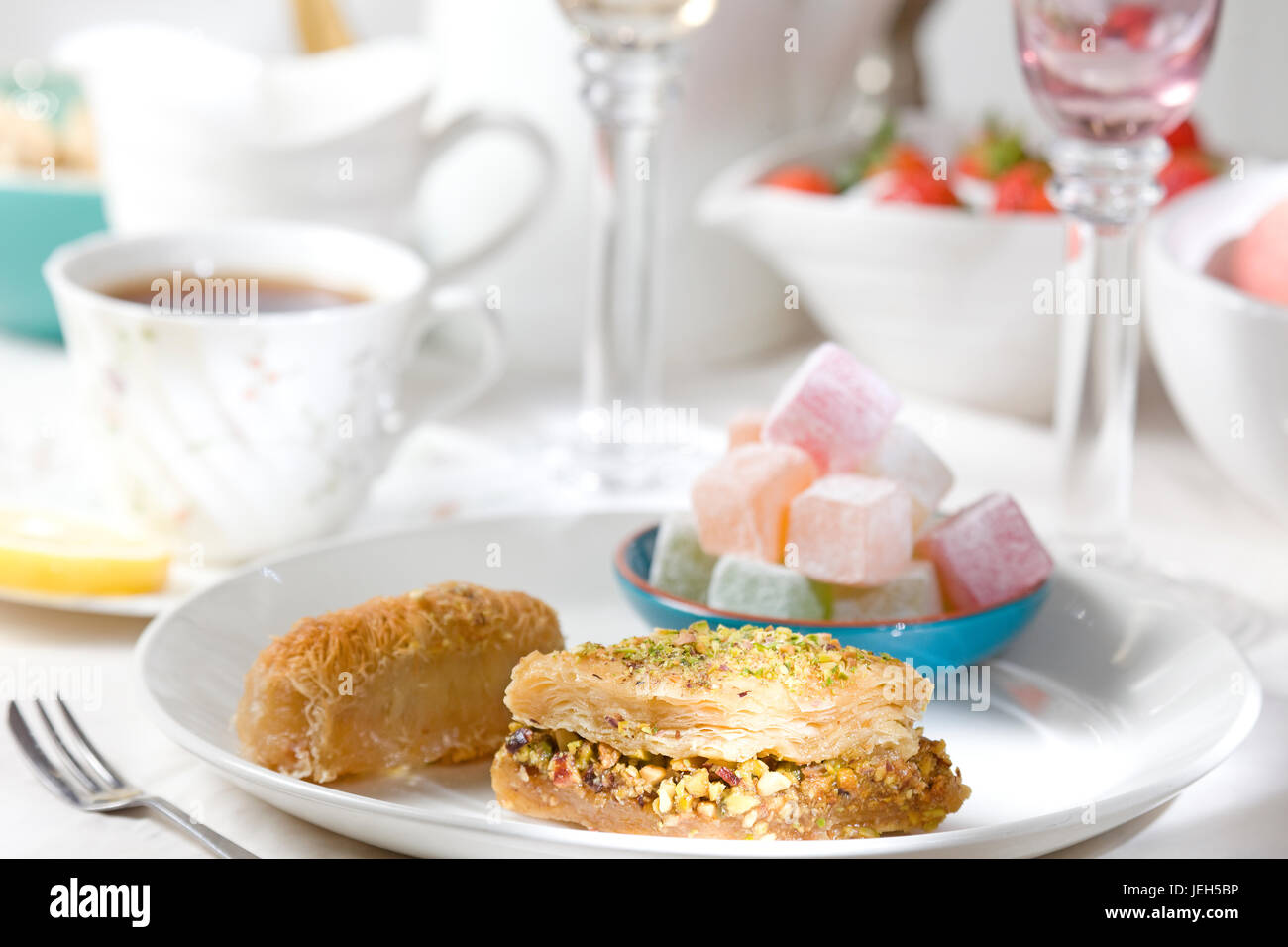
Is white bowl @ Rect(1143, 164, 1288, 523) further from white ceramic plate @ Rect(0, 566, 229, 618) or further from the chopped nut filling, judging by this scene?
white ceramic plate @ Rect(0, 566, 229, 618)

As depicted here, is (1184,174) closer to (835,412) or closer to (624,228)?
(624,228)

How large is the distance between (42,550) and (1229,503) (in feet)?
2.66

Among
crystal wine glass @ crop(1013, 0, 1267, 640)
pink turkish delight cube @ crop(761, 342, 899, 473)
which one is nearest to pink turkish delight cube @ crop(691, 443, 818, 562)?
pink turkish delight cube @ crop(761, 342, 899, 473)

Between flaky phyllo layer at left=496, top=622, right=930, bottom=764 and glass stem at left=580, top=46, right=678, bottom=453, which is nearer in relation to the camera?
flaky phyllo layer at left=496, top=622, right=930, bottom=764

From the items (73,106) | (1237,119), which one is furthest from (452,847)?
(1237,119)

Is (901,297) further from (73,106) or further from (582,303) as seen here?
(73,106)

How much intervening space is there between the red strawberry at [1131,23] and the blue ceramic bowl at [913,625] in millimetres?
340

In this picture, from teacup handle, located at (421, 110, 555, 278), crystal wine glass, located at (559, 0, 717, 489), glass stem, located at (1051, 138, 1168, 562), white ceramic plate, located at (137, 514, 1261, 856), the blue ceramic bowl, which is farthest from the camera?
teacup handle, located at (421, 110, 555, 278)

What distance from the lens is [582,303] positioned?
1.34m

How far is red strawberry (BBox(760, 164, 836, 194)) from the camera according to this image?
128 centimetres

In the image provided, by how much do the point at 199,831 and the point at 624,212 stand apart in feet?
2.14

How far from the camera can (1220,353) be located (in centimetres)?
95

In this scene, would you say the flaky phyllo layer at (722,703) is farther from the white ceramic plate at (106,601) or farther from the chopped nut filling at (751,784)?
the white ceramic plate at (106,601)

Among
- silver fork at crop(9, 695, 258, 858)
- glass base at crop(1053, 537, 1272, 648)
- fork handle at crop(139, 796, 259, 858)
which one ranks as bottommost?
glass base at crop(1053, 537, 1272, 648)
